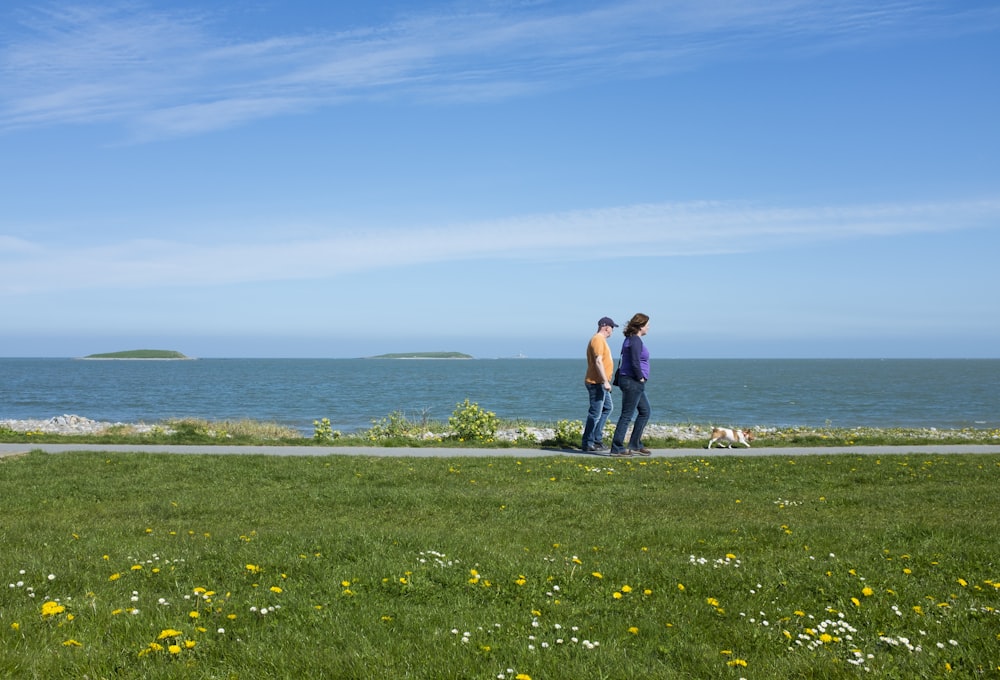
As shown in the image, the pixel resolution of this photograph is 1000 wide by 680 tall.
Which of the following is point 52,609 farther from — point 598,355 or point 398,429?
point 398,429

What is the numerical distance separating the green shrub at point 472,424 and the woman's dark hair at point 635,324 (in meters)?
5.13

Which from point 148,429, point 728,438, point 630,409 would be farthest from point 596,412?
point 148,429

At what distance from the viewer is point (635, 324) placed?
A: 1308 cm

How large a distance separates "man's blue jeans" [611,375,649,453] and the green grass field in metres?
3.00

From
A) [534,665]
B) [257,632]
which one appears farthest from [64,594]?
[534,665]

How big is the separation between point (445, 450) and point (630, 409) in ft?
11.8

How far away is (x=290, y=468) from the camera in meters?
11.4

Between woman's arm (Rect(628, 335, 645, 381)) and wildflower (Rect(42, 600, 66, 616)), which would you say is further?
woman's arm (Rect(628, 335, 645, 381))

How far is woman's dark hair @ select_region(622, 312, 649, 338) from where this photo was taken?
13078 mm

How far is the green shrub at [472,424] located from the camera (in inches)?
675

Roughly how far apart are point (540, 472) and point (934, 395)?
2086 inches

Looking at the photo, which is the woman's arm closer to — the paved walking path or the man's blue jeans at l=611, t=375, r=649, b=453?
the man's blue jeans at l=611, t=375, r=649, b=453

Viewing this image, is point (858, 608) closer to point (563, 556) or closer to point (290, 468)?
point (563, 556)

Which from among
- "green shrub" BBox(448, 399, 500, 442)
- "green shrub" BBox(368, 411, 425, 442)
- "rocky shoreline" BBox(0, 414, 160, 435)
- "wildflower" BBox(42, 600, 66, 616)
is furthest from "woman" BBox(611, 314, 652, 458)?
"rocky shoreline" BBox(0, 414, 160, 435)
